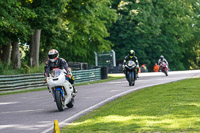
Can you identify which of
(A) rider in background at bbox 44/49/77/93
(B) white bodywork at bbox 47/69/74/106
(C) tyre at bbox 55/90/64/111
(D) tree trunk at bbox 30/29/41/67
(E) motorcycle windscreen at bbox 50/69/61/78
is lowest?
(C) tyre at bbox 55/90/64/111

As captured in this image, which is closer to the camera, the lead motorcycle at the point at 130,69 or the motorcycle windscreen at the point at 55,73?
the motorcycle windscreen at the point at 55,73

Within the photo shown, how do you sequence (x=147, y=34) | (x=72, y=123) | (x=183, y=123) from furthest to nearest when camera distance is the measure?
(x=147, y=34) < (x=72, y=123) < (x=183, y=123)

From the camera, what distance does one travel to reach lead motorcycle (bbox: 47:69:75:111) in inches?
499

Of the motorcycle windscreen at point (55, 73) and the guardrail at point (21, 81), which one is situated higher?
the motorcycle windscreen at point (55, 73)

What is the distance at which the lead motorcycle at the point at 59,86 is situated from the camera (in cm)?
1267

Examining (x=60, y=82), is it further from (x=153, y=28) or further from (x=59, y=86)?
(x=153, y=28)

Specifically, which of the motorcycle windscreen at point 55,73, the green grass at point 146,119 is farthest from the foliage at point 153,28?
the green grass at point 146,119

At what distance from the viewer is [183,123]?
884cm

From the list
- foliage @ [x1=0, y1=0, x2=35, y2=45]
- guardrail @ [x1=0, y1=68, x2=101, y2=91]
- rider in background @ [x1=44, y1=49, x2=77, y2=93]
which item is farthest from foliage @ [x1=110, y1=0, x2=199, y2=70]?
rider in background @ [x1=44, y1=49, x2=77, y2=93]

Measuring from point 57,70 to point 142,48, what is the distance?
1919 inches

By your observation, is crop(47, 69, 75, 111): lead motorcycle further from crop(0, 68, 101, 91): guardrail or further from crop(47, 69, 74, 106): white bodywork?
crop(0, 68, 101, 91): guardrail

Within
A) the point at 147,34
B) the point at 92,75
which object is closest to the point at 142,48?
the point at 147,34

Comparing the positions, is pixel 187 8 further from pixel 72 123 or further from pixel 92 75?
pixel 72 123

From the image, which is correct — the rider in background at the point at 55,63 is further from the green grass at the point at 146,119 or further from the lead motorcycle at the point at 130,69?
the lead motorcycle at the point at 130,69
